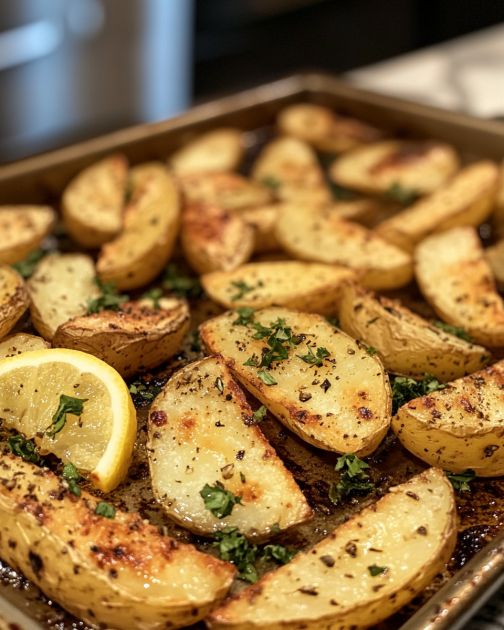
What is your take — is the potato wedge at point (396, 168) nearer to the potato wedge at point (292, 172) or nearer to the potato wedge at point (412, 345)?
the potato wedge at point (292, 172)

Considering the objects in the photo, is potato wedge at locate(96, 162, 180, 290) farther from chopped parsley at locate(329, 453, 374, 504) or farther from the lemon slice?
chopped parsley at locate(329, 453, 374, 504)

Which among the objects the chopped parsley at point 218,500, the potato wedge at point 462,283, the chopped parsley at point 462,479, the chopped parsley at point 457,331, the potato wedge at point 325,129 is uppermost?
the potato wedge at point 325,129

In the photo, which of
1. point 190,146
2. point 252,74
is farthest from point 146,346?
point 252,74

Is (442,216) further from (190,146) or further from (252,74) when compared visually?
(252,74)

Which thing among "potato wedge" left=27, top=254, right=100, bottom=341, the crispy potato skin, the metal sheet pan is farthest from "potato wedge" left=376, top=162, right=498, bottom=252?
the crispy potato skin

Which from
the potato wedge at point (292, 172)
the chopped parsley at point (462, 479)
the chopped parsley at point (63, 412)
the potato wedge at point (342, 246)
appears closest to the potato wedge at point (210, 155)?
the potato wedge at point (292, 172)

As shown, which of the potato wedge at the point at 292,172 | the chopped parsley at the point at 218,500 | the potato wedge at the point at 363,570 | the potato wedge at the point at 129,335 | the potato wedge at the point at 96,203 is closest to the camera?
the potato wedge at the point at 363,570

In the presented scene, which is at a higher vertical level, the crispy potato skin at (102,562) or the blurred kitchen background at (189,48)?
the blurred kitchen background at (189,48)
